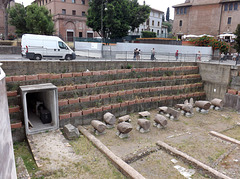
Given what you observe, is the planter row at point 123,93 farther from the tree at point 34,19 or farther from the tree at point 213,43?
the tree at point 34,19

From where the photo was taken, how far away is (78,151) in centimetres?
923

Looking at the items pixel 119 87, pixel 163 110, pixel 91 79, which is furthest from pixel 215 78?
pixel 91 79

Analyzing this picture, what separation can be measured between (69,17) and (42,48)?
3259cm

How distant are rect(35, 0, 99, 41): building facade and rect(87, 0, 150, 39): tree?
12317 millimetres

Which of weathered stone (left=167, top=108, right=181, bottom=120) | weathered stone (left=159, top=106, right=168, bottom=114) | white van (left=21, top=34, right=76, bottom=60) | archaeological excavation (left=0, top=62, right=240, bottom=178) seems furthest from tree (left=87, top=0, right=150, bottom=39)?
weathered stone (left=167, top=108, right=181, bottom=120)

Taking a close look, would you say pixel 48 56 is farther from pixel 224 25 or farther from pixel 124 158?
pixel 224 25

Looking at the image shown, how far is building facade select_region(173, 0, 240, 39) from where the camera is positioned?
46062mm

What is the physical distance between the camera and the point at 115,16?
32531mm

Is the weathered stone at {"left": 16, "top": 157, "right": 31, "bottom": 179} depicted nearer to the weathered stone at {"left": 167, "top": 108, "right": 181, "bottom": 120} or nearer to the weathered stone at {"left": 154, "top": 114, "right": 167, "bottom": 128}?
the weathered stone at {"left": 154, "top": 114, "right": 167, "bottom": 128}

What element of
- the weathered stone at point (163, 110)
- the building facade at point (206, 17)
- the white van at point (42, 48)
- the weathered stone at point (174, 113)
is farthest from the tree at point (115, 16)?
the building facade at point (206, 17)

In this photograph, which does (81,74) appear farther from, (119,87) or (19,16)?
(19,16)

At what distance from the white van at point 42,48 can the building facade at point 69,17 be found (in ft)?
87.6

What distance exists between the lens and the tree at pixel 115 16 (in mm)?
31517

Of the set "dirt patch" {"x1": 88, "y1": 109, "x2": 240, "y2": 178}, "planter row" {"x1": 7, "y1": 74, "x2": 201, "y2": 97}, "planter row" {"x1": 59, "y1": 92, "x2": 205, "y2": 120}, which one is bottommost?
"dirt patch" {"x1": 88, "y1": 109, "x2": 240, "y2": 178}
